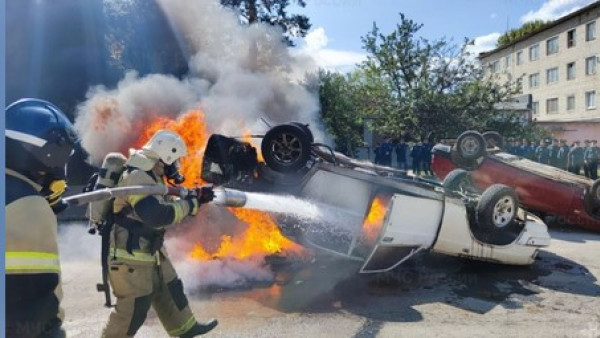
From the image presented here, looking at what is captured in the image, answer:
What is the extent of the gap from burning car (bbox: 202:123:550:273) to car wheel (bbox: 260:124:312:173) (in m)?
0.01

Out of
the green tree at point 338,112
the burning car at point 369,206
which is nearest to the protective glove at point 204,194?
the burning car at point 369,206

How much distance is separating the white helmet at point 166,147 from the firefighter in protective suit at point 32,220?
1.11 meters

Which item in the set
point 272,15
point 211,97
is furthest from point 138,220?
point 272,15

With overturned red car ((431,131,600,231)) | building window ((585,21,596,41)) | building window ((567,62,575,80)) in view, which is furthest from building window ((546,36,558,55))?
overturned red car ((431,131,600,231))

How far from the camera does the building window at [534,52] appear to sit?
1631 inches

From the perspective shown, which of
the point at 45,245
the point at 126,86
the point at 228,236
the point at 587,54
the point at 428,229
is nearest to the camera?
the point at 45,245

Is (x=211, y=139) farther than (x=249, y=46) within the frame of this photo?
No

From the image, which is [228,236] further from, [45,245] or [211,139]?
[45,245]

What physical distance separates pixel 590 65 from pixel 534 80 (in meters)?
7.46

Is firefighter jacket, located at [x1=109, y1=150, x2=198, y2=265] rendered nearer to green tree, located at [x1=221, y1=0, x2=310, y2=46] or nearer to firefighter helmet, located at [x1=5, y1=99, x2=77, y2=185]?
firefighter helmet, located at [x1=5, y1=99, x2=77, y2=185]

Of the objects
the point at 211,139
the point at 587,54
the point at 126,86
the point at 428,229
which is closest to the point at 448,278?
the point at 428,229

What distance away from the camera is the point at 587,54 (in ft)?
116

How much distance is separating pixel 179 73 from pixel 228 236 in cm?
750

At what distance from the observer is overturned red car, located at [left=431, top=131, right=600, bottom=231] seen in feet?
27.1
